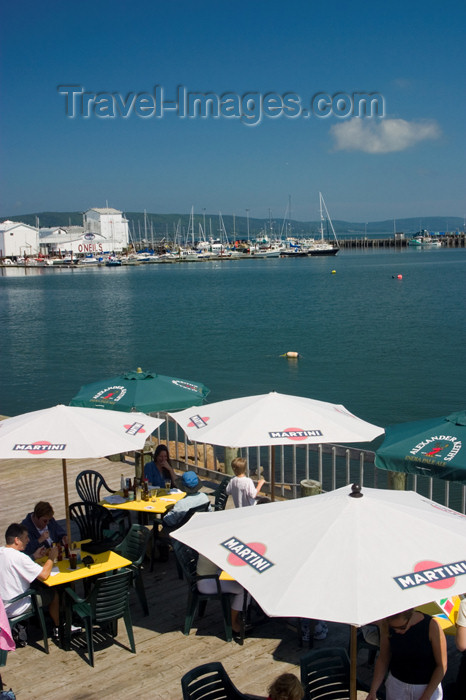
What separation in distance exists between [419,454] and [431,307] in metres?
57.3

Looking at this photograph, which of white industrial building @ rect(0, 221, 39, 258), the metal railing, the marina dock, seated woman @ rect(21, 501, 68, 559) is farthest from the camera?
white industrial building @ rect(0, 221, 39, 258)

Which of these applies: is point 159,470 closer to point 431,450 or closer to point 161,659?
point 161,659

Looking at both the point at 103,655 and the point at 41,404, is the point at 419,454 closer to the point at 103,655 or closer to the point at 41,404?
the point at 103,655

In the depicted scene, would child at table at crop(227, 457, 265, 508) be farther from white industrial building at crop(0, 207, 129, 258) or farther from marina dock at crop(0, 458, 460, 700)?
white industrial building at crop(0, 207, 129, 258)

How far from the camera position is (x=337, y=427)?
7.47 metres

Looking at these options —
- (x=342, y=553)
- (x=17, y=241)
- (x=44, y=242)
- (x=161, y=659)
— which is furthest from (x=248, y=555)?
A: (x=44, y=242)

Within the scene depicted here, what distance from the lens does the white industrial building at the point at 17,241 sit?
181250mm

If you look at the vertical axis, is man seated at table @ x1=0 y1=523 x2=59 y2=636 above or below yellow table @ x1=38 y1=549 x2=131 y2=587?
above

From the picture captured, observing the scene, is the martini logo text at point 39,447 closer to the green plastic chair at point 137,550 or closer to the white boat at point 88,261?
the green plastic chair at point 137,550

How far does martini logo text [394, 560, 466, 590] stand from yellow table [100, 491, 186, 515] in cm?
483

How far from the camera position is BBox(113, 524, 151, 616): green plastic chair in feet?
22.4

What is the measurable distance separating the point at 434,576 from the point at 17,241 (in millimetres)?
192926

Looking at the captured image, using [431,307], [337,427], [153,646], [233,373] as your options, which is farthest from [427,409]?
[431,307]

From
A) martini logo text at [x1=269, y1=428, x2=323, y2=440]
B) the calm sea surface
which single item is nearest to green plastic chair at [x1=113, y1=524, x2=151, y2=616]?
martini logo text at [x1=269, y1=428, x2=323, y2=440]
